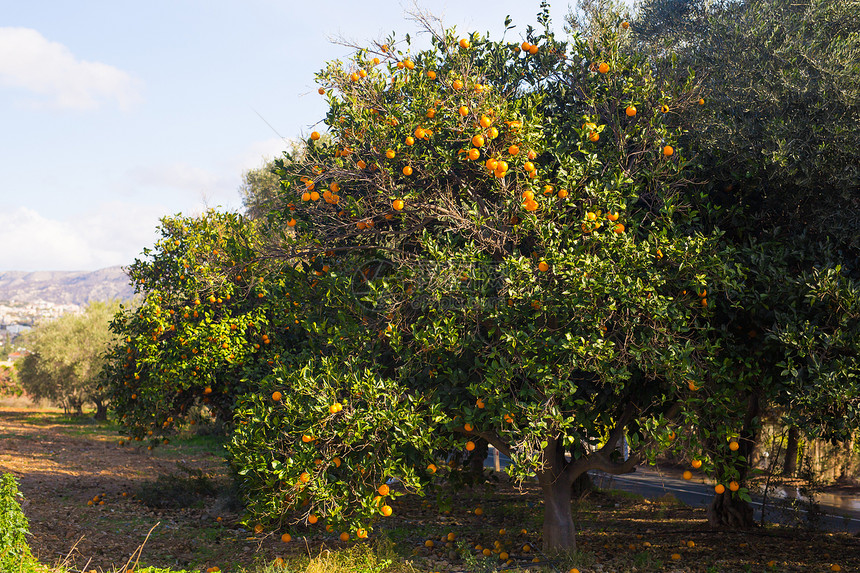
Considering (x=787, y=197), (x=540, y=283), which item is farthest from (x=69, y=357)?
(x=787, y=197)

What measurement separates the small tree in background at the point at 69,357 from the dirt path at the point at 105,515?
9926mm

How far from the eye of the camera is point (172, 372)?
9.15m

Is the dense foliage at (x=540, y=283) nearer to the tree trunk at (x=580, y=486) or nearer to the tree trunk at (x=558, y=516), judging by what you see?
the tree trunk at (x=558, y=516)

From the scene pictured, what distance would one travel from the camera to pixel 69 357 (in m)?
27.5

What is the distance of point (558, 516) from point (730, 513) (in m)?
3.93

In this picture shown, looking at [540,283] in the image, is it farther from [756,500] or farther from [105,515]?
[756,500]

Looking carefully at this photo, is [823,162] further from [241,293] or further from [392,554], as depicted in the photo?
[241,293]

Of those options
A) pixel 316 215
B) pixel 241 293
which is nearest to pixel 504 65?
pixel 316 215

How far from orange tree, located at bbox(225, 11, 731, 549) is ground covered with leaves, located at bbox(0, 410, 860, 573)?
888mm

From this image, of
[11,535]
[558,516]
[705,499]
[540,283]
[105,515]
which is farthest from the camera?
[705,499]

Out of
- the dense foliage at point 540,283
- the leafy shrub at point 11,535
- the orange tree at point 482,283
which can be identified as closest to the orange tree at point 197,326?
the dense foliage at point 540,283

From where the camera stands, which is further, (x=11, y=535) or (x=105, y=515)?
(x=105, y=515)

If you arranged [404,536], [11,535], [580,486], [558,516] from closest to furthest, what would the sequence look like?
[11,535] → [558,516] → [404,536] → [580,486]

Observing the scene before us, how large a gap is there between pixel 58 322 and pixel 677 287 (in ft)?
103
